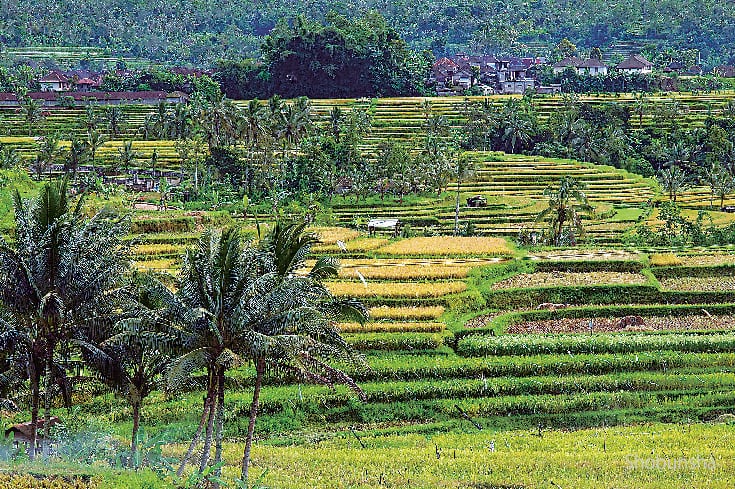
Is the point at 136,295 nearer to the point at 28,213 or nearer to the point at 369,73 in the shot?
the point at 28,213

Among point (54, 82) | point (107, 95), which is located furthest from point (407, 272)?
point (54, 82)

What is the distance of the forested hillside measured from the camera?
389ft

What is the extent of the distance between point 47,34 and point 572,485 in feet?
347

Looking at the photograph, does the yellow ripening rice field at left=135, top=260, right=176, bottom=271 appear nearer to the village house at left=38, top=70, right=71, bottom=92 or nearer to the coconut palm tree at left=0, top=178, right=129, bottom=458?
the coconut palm tree at left=0, top=178, right=129, bottom=458

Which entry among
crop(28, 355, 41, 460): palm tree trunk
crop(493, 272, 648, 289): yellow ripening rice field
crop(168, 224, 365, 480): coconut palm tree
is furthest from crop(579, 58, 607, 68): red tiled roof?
crop(28, 355, 41, 460): palm tree trunk

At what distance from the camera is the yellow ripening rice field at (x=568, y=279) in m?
34.6

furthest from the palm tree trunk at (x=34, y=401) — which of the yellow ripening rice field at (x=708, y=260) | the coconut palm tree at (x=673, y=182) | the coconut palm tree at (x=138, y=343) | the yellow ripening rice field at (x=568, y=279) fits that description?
the coconut palm tree at (x=673, y=182)

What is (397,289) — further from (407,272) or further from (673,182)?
(673,182)

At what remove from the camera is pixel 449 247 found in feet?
132

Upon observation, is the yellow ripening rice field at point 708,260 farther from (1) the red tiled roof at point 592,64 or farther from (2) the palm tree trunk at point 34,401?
(1) the red tiled roof at point 592,64

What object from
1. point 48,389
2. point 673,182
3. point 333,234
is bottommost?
point 673,182

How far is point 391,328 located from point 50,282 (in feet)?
39.0

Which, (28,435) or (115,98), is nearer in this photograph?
(28,435)

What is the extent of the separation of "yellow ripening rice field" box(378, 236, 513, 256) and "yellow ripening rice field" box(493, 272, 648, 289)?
298cm
